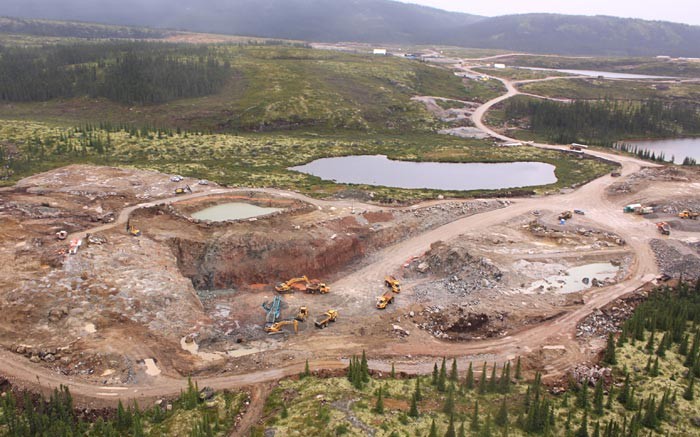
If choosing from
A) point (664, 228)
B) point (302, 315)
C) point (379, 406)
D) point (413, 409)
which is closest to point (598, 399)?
point (413, 409)

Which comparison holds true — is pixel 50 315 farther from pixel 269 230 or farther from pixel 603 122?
pixel 603 122

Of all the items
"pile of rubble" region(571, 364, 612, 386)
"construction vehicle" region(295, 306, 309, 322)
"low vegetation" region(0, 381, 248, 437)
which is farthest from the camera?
"construction vehicle" region(295, 306, 309, 322)

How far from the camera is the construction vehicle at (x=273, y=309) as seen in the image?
1747 inches

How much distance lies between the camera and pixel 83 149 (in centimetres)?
9125

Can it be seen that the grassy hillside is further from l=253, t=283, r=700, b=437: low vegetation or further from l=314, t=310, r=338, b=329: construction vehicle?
l=253, t=283, r=700, b=437: low vegetation

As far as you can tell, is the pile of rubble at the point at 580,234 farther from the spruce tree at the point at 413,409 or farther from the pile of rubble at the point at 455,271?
the spruce tree at the point at 413,409

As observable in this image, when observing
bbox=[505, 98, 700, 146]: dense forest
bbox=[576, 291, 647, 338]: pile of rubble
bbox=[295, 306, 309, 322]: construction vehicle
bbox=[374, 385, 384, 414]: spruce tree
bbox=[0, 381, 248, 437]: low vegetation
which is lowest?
bbox=[0, 381, 248, 437]: low vegetation

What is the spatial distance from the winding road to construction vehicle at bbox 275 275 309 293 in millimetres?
3303

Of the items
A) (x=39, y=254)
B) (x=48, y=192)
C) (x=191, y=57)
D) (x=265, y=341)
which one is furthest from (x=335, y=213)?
(x=191, y=57)

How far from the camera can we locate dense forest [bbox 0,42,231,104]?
13412 centimetres

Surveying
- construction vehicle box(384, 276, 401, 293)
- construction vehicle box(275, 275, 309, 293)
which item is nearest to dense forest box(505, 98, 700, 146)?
construction vehicle box(384, 276, 401, 293)

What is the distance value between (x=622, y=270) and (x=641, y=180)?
112ft

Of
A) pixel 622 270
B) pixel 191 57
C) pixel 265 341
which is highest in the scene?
pixel 191 57

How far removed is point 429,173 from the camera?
9019cm
